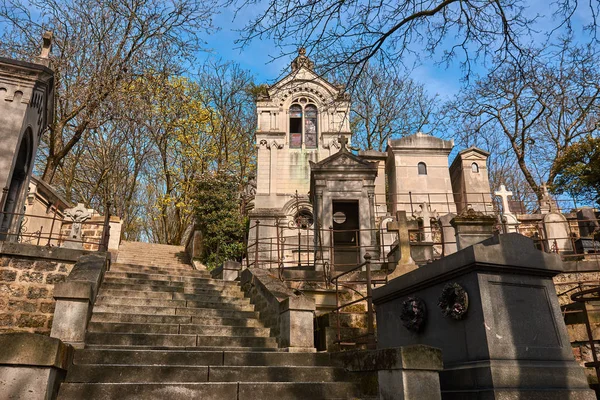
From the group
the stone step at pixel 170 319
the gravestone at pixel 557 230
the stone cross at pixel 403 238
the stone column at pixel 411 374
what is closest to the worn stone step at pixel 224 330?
the stone step at pixel 170 319

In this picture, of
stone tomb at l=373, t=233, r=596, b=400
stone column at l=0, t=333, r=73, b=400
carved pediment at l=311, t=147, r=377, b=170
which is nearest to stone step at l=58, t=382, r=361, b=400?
stone column at l=0, t=333, r=73, b=400

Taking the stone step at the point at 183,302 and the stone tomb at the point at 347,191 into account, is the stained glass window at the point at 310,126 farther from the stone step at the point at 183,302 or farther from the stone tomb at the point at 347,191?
the stone step at the point at 183,302

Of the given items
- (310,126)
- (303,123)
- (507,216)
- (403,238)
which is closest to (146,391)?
(403,238)

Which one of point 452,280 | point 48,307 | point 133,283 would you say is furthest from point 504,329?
point 48,307

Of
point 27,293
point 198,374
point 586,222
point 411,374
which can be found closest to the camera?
point 411,374

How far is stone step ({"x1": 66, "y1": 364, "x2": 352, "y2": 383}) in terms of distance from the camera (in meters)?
4.44

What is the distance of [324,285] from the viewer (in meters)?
9.28

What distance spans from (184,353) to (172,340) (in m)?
0.96

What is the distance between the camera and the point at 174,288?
330 inches

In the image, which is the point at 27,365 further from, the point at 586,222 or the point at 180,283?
the point at 586,222

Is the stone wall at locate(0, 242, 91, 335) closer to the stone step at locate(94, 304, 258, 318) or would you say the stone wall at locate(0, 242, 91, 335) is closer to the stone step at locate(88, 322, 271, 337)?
the stone step at locate(94, 304, 258, 318)

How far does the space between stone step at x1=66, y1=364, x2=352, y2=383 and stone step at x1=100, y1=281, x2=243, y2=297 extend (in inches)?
140

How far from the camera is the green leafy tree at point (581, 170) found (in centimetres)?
1458

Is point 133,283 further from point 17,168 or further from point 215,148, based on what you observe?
point 215,148
